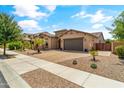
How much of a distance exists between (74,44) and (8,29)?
11164mm

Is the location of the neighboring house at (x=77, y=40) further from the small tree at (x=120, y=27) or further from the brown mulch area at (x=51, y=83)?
the brown mulch area at (x=51, y=83)

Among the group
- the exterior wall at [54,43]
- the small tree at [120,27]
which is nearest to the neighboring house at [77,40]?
the exterior wall at [54,43]

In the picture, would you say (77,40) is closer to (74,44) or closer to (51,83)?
(74,44)

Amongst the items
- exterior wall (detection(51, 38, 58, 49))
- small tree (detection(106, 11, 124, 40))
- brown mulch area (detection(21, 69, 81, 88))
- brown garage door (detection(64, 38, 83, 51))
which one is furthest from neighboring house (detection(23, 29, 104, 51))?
brown mulch area (detection(21, 69, 81, 88))

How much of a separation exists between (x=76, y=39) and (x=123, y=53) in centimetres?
1204

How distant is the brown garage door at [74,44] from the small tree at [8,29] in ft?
31.4

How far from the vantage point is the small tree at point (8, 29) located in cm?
1897

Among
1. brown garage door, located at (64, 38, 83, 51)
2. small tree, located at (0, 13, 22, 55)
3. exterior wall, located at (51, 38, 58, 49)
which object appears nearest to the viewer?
small tree, located at (0, 13, 22, 55)

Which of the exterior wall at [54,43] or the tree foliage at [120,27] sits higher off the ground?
the tree foliage at [120,27]

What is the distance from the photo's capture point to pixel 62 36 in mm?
28938

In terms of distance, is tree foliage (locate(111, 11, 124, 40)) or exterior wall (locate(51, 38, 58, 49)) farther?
exterior wall (locate(51, 38, 58, 49))

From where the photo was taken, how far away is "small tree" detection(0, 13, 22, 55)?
747 inches

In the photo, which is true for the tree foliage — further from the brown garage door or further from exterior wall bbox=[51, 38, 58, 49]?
exterior wall bbox=[51, 38, 58, 49]

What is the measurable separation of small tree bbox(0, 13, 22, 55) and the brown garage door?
377 inches
